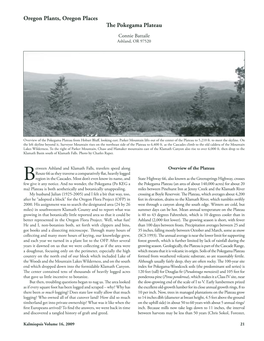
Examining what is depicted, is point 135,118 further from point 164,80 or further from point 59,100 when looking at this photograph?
point 164,80

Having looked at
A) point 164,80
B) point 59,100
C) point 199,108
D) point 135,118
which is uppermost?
point 164,80

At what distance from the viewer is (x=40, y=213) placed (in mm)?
8773

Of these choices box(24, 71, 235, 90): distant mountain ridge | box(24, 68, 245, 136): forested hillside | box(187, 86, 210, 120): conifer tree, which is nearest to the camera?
box(24, 68, 245, 136): forested hillside

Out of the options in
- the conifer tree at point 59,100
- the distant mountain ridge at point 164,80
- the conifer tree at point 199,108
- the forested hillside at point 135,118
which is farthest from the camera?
the distant mountain ridge at point 164,80

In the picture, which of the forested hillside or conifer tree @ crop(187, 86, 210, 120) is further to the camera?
conifer tree @ crop(187, 86, 210, 120)

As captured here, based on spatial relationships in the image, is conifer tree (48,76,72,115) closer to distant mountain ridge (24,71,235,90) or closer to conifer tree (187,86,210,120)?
distant mountain ridge (24,71,235,90)

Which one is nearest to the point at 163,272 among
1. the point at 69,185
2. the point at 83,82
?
the point at 69,185

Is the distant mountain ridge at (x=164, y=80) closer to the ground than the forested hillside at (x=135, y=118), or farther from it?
farther from it

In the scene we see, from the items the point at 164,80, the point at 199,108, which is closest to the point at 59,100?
the point at 199,108

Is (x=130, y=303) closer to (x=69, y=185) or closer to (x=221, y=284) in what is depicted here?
(x=221, y=284)

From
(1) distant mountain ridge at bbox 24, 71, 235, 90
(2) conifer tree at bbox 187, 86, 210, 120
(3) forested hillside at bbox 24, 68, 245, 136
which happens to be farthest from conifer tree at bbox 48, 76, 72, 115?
(2) conifer tree at bbox 187, 86, 210, 120

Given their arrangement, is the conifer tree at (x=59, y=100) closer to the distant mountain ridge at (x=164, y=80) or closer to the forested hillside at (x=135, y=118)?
the forested hillside at (x=135, y=118)

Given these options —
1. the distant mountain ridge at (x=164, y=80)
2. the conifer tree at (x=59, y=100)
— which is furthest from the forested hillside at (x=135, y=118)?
the distant mountain ridge at (x=164, y=80)

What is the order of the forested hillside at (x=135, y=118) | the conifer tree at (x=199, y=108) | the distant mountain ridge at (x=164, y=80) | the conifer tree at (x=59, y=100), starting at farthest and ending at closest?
the distant mountain ridge at (x=164, y=80), the conifer tree at (x=59, y=100), the conifer tree at (x=199, y=108), the forested hillside at (x=135, y=118)
